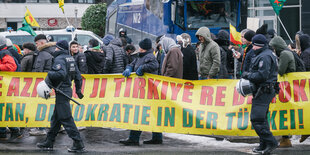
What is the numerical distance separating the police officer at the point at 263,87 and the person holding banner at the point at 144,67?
1.78 meters

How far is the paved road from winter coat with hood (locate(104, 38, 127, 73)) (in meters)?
1.73

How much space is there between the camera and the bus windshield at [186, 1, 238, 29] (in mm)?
17922

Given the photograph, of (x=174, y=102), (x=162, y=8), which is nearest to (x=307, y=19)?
(x=162, y=8)

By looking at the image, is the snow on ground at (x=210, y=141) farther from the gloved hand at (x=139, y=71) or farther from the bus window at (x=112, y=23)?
the bus window at (x=112, y=23)

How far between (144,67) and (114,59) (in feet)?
7.90

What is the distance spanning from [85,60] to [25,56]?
1247mm

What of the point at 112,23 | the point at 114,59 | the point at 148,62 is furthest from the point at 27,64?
the point at 112,23

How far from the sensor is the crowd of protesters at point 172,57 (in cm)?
944

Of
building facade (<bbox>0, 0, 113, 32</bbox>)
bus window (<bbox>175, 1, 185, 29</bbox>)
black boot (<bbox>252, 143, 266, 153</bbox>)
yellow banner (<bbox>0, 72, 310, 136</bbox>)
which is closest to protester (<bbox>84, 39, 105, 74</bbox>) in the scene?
yellow banner (<bbox>0, 72, 310, 136</bbox>)

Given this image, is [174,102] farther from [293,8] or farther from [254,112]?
[293,8]

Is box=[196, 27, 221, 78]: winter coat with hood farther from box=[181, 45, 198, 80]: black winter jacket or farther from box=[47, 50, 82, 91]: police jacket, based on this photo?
box=[47, 50, 82, 91]: police jacket

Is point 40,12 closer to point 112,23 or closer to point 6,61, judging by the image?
point 112,23

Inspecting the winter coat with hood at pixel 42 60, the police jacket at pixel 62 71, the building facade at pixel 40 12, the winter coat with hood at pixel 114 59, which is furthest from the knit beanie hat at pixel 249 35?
the building facade at pixel 40 12

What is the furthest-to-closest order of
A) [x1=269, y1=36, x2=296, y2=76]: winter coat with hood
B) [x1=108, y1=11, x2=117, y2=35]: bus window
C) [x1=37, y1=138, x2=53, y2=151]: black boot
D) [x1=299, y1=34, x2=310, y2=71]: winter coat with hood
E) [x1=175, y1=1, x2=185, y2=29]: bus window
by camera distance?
[x1=108, y1=11, x2=117, y2=35]: bus window, [x1=175, y1=1, x2=185, y2=29]: bus window, [x1=299, y1=34, x2=310, y2=71]: winter coat with hood, [x1=269, y1=36, x2=296, y2=76]: winter coat with hood, [x1=37, y1=138, x2=53, y2=151]: black boot
